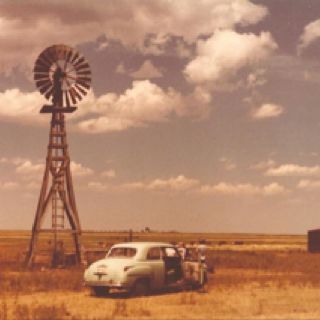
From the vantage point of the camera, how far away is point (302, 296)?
20891 mm

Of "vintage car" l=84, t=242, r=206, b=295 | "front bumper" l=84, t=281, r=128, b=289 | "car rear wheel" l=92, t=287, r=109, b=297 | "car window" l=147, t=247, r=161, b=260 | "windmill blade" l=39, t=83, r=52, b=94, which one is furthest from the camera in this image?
"windmill blade" l=39, t=83, r=52, b=94

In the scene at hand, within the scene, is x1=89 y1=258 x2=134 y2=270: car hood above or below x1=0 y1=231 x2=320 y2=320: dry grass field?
above

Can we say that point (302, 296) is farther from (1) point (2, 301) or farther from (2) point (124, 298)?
(1) point (2, 301)

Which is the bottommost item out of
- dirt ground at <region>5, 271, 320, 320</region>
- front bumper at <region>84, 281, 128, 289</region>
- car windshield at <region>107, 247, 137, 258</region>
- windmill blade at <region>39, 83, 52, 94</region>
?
dirt ground at <region>5, 271, 320, 320</region>

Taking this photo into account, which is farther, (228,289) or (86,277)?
(228,289)

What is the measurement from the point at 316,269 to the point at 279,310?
17699 millimetres

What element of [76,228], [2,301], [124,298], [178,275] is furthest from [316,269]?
[2,301]

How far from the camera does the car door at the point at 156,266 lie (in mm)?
20594

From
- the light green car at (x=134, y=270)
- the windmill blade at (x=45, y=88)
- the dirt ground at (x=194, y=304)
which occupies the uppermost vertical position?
the windmill blade at (x=45, y=88)

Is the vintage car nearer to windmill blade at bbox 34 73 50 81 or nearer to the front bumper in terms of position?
the front bumper

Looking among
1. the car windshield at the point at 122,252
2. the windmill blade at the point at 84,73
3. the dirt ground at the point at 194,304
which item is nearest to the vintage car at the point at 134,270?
the car windshield at the point at 122,252

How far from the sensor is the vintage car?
19719 millimetres

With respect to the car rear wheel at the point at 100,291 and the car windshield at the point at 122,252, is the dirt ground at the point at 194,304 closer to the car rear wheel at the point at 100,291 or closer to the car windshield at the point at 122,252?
the car rear wheel at the point at 100,291

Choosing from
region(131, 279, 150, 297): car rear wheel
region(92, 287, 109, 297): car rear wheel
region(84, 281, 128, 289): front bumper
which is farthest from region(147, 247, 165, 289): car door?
region(92, 287, 109, 297): car rear wheel
